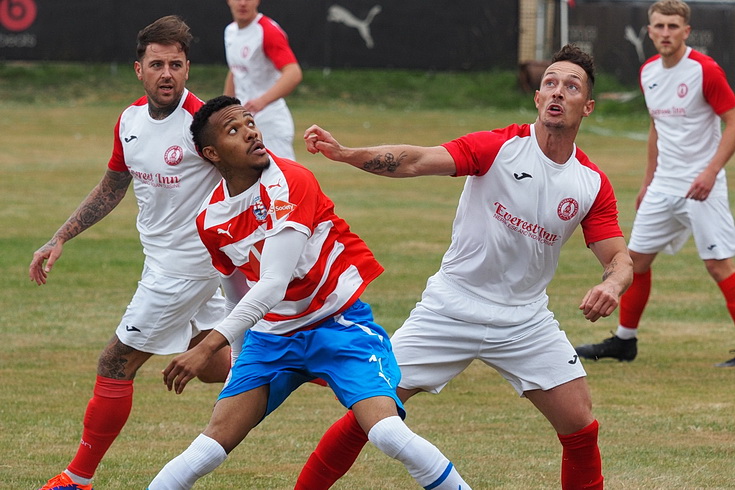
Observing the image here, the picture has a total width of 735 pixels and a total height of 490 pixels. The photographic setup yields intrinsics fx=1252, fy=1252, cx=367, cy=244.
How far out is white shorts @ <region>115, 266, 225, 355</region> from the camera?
6234mm

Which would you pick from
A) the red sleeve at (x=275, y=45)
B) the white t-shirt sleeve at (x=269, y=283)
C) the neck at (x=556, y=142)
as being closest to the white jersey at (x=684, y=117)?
the red sleeve at (x=275, y=45)

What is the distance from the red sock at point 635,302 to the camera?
29.9ft

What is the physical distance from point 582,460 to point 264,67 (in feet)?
22.5

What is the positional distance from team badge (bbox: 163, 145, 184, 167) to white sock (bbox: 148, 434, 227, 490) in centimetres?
176

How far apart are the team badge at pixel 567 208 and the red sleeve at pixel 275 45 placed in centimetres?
618

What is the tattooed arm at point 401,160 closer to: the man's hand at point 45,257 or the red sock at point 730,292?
the man's hand at point 45,257

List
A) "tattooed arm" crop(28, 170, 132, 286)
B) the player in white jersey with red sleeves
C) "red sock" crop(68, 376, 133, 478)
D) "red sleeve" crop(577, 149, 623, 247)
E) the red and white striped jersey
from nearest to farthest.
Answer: the red and white striped jersey, "red sleeve" crop(577, 149, 623, 247), "red sock" crop(68, 376, 133, 478), "tattooed arm" crop(28, 170, 132, 286), the player in white jersey with red sleeves

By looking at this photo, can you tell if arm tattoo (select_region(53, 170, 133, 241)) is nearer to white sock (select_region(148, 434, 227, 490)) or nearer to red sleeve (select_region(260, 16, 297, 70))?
A: white sock (select_region(148, 434, 227, 490))

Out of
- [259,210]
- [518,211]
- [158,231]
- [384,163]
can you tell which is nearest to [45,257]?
[158,231]

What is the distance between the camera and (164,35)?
20.5 feet

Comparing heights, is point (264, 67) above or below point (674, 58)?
below

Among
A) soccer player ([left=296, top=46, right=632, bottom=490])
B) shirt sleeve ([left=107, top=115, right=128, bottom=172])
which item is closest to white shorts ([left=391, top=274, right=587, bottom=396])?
soccer player ([left=296, top=46, right=632, bottom=490])

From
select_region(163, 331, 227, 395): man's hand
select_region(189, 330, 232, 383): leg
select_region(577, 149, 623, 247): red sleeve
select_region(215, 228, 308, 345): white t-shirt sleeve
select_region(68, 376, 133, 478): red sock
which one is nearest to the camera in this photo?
select_region(163, 331, 227, 395): man's hand

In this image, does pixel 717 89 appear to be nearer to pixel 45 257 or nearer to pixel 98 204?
pixel 98 204
